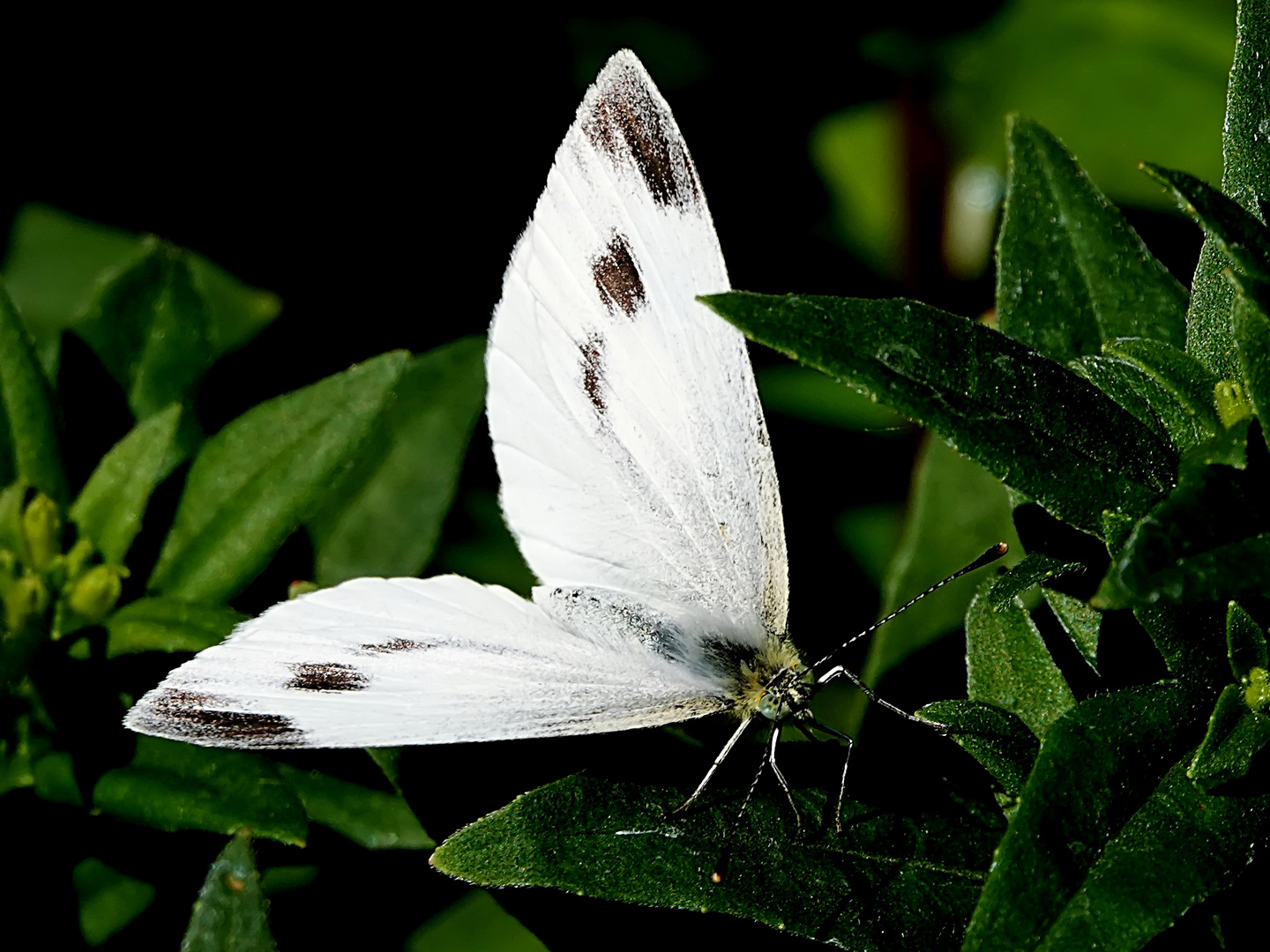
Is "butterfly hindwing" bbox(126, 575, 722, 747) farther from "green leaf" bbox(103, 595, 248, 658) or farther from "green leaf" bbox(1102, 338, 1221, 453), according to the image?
"green leaf" bbox(1102, 338, 1221, 453)

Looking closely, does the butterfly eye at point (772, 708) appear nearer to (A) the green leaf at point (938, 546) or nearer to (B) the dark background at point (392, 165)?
(A) the green leaf at point (938, 546)

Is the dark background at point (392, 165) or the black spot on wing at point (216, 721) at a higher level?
the dark background at point (392, 165)

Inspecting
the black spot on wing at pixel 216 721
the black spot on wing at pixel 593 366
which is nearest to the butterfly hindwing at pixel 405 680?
the black spot on wing at pixel 216 721

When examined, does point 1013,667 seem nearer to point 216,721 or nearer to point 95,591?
point 216,721

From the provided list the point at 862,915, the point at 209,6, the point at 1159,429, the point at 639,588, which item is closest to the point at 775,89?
the point at 209,6

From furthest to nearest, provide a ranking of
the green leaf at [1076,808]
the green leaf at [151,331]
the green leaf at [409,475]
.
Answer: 1. the green leaf at [409,475]
2. the green leaf at [151,331]
3. the green leaf at [1076,808]

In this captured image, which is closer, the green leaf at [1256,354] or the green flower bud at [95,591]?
the green leaf at [1256,354]

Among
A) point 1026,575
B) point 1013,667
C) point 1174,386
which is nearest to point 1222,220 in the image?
point 1174,386
